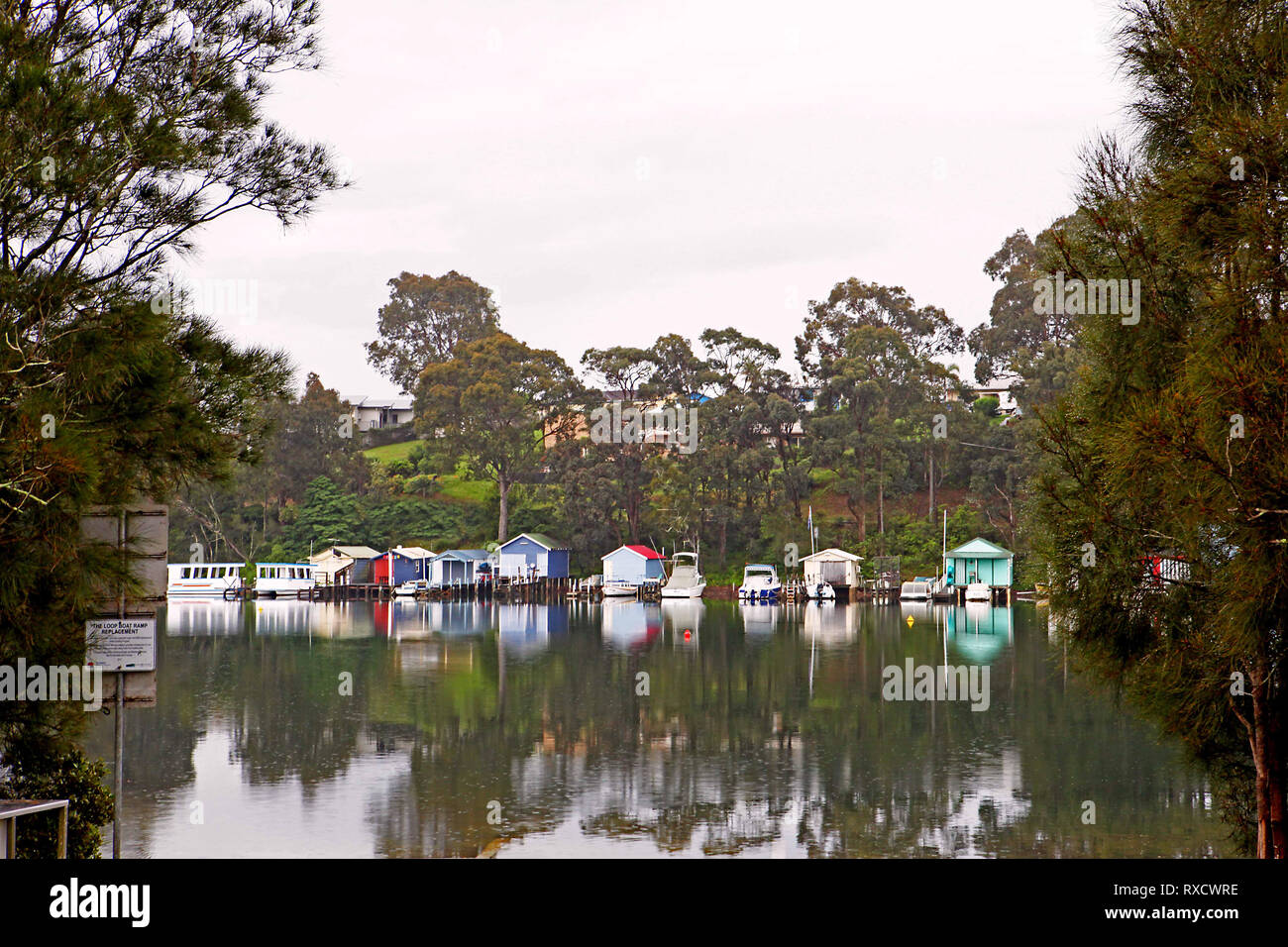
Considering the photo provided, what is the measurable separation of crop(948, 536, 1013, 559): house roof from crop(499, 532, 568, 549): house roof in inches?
868

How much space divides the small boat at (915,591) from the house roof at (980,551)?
7.06 feet

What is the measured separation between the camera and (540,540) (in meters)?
66.6

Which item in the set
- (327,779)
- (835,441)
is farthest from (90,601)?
(835,441)

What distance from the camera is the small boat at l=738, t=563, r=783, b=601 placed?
61.2m

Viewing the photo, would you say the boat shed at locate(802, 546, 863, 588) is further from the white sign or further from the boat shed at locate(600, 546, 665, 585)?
the white sign

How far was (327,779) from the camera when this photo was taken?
18.2 meters

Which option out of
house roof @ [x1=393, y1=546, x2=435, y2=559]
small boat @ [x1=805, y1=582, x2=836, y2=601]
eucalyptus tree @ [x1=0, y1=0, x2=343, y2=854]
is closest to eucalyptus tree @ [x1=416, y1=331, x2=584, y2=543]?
house roof @ [x1=393, y1=546, x2=435, y2=559]

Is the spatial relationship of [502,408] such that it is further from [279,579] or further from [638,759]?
[638,759]

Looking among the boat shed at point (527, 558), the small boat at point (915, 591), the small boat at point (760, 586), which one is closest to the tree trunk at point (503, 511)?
the boat shed at point (527, 558)

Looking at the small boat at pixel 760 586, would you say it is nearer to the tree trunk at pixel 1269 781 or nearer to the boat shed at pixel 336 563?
the boat shed at pixel 336 563

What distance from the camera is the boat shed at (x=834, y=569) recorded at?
204ft

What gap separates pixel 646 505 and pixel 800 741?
4744 centimetres
